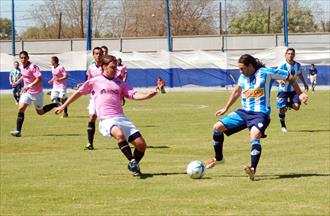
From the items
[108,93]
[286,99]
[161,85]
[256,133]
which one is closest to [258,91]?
[256,133]

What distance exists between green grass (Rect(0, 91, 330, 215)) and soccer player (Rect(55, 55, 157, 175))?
447 mm

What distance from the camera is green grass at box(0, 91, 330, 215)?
9555 mm

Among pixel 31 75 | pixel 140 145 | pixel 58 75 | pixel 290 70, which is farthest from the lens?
pixel 58 75

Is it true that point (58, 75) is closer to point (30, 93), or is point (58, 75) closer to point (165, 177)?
point (30, 93)

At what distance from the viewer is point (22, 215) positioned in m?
9.32

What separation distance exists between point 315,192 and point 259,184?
101 centimetres

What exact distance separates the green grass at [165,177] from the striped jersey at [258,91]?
1039 mm

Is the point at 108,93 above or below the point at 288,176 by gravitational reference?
above

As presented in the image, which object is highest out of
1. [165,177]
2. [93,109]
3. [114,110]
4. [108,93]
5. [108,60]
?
[108,60]

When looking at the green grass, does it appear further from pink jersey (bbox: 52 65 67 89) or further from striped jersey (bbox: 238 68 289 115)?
pink jersey (bbox: 52 65 67 89)

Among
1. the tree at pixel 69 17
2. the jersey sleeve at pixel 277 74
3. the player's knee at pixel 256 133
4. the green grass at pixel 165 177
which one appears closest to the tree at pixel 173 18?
the tree at pixel 69 17

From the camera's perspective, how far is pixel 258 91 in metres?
12.0

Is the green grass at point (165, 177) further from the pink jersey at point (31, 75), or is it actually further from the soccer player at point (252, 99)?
the pink jersey at point (31, 75)

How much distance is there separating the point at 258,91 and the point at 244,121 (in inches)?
19.6
